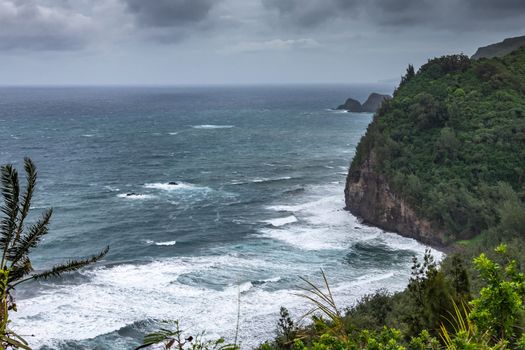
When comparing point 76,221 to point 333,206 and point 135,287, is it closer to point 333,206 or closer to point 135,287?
point 135,287

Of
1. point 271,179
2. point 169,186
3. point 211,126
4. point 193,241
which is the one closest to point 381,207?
point 193,241

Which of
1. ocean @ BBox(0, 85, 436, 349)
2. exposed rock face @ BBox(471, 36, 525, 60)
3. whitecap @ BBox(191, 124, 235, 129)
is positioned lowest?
ocean @ BBox(0, 85, 436, 349)

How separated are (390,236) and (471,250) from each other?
1180 cm

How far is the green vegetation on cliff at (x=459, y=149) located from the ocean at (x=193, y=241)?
627 cm

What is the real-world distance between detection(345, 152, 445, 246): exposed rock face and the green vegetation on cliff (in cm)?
80

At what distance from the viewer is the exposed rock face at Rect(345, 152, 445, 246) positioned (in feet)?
190

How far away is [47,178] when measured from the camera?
84.8m

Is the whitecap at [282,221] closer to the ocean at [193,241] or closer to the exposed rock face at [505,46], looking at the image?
the ocean at [193,241]

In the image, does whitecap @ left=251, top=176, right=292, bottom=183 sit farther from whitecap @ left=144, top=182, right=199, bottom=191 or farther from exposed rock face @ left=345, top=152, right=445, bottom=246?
exposed rock face @ left=345, top=152, right=445, bottom=246

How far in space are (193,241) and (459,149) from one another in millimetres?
36292

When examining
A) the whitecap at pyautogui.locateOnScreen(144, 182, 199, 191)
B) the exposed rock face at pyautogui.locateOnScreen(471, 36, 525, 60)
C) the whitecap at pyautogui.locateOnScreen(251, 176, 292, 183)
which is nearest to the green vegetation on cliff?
the whitecap at pyautogui.locateOnScreen(251, 176, 292, 183)

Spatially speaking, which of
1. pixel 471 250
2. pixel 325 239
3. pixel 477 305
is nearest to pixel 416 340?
pixel 477 305

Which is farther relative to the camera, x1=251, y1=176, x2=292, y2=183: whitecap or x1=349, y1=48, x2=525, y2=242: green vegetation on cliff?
x1=251, y1=176, x2=292, y2=183: whitecap

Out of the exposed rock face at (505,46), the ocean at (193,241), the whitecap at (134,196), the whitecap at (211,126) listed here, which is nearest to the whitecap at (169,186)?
the ocean at (193,241)
